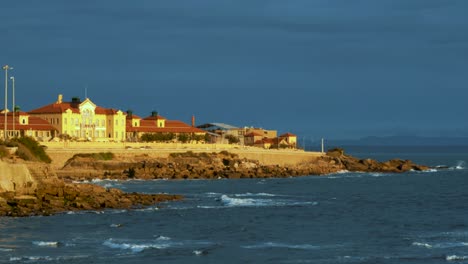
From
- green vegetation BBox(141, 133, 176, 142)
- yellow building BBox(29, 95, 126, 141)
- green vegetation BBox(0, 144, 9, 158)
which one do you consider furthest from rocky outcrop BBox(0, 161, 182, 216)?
green vegetation BBox(141, 133, 176, 142)

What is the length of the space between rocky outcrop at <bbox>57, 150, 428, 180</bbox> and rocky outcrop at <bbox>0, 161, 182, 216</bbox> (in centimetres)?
3544

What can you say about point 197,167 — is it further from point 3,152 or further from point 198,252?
point 198,252

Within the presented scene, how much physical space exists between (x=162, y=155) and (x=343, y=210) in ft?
193

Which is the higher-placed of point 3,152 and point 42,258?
point 3,152

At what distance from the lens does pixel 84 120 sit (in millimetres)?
139375

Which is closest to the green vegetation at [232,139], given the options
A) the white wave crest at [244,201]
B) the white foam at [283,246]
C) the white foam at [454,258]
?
the white wave crest at [244,201]

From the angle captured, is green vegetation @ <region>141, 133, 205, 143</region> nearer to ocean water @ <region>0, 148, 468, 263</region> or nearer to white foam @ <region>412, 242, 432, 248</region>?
ocean water @ <region>0, 148, 468, 263</region>

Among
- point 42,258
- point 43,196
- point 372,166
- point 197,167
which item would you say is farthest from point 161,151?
point 42,258

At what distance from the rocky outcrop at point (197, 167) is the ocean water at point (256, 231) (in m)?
27.1

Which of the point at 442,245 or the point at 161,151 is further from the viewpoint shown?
the point at 161,151

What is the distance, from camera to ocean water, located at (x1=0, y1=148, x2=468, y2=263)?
42938mm

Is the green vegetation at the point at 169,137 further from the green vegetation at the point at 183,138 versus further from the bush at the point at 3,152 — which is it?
the bush at the point at 3,152

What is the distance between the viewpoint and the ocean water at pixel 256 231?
42938mm

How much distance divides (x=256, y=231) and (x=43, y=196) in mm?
15371
